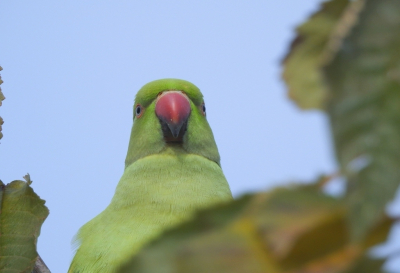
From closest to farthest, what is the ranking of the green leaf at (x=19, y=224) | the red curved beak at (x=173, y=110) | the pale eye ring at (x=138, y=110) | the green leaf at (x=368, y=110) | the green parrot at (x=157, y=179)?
the green leaf at (x=368, y=110) → the green leaf at (x=19, y=224) → the green parrot at (x=157, y=179) → the red curved beak at (x=173, y=110) → the pale eye ring at (x=138, y=110)

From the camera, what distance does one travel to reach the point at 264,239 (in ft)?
1.09

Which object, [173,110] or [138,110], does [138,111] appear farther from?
[173,110]

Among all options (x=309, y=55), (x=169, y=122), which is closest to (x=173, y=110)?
(x=169, y=122)

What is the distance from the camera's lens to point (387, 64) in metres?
0.33

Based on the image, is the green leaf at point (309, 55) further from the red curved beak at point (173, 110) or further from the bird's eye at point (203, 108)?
the bird's eye at point (203, 108)

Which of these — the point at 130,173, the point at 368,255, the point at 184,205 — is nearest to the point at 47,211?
the point at 184,205

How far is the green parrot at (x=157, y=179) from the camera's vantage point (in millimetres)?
1814

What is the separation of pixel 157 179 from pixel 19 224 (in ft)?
3.07

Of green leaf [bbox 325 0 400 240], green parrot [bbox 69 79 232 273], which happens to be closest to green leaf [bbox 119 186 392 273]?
green leaf [bbox 325 0 400 240]

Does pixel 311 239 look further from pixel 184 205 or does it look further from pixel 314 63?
pixel 184 205

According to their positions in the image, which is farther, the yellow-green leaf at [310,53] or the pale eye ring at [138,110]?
the pale eye ring at [138,110]

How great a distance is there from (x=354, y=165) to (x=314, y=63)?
0.11 metres

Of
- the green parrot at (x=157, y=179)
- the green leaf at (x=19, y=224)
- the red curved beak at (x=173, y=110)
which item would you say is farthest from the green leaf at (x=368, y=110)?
the red curved beak at (x=173, y=110)

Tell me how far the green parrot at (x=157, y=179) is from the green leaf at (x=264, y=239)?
1.28 m
